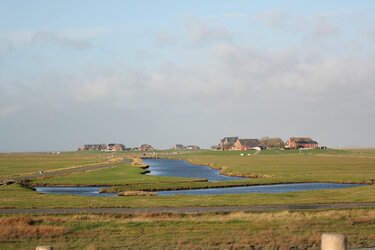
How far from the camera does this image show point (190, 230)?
28031mm

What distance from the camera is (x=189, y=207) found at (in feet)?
135

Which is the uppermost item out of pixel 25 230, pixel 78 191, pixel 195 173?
pixel 25 230

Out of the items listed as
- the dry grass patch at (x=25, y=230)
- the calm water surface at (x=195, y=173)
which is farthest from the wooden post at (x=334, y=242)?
the calm water surface at (x=195, y=173)

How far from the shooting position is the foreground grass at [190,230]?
23573 millimetres

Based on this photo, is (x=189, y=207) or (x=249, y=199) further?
(x=249, y=199)

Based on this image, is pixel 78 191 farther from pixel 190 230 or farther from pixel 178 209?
pixel 190 230

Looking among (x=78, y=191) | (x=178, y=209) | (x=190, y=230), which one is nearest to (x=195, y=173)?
(x=78, y=191)

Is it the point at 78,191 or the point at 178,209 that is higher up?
the point at 178,209

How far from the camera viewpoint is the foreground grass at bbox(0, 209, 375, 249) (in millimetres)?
23573

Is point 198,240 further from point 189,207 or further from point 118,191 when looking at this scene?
point 118,191

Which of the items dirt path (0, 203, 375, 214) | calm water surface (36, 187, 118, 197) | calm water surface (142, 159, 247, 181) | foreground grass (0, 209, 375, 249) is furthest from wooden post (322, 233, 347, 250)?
calm water surface (142, 159, 247, 181)

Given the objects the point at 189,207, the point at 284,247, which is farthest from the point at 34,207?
the point at 284,247

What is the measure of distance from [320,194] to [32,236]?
126 feet

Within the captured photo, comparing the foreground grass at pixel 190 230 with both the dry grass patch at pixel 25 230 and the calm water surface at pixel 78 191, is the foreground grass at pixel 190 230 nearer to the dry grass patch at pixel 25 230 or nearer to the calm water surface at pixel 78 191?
the dry grass patch at pixel 25 230
